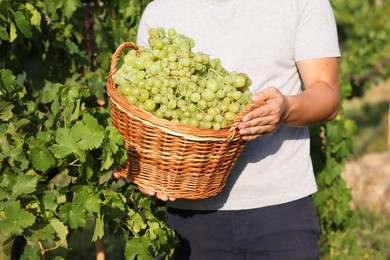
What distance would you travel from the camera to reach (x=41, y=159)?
2053 millimetres

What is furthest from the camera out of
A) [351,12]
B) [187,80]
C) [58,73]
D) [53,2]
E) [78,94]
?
[351,12]

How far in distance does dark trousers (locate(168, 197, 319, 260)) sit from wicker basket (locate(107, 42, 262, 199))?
A: 0.28m

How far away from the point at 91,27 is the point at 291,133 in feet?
4.20

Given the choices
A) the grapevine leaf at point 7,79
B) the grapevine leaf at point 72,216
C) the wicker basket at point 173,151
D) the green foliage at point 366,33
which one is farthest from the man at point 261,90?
→ the green foliage at point 366,33

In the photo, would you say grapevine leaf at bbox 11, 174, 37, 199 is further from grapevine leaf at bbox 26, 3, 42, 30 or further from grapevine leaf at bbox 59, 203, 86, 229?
grapevine leaf at bbox 26, 3, 42, 30

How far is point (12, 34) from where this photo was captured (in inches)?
105

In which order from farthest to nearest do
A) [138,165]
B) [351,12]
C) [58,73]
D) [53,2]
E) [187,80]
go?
[351,12] → [58,73] → [53,2] → [138,165] → [187,80]

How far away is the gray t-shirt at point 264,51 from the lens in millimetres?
2375

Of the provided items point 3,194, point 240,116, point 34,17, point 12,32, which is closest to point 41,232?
point 3,194

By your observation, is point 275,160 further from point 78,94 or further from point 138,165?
point 78,94

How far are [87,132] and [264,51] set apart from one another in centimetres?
73

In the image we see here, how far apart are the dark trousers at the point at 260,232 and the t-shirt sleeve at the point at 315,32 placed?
572 mm

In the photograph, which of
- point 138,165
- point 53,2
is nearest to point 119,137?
point 138,165

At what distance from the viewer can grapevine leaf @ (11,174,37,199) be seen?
1946 mm
